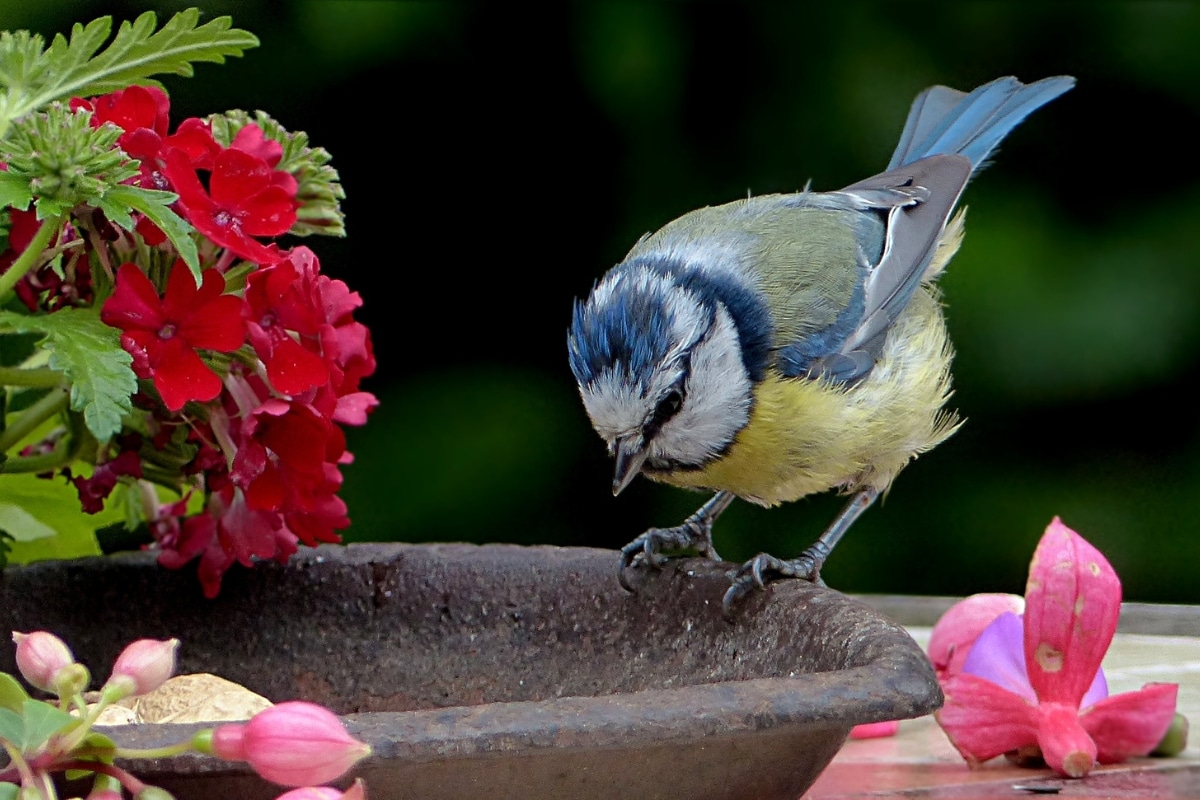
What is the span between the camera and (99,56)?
1.00 metres

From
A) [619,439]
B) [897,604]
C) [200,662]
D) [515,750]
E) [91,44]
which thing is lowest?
[897,604]

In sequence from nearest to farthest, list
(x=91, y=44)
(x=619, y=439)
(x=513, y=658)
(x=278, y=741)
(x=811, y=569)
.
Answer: (x=278, y=741)
(x=91, y=44)
(x=513, y=658)
(x=619, y=439)
(x=811, y=569)

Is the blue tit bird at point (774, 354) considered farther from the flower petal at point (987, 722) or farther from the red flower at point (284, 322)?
the red flower at point (284, 322)

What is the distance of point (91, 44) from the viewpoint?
986mm

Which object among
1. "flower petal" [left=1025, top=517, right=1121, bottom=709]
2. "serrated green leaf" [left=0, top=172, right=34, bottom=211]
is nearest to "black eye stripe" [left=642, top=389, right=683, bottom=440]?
"flower petal" [left=1025, top=517, right=1121, bottom=709]

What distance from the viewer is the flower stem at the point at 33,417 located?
Result: 1.06 m

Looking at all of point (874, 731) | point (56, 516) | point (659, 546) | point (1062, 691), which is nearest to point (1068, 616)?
point (1062, 691)

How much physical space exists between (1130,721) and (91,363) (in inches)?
30.2

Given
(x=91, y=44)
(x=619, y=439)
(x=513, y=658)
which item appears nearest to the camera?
(x=91, y=44)

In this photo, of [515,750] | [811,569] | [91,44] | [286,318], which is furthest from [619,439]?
[515,750]

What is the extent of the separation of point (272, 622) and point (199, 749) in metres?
0.60

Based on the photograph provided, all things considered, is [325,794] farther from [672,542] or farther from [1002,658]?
[672,542]

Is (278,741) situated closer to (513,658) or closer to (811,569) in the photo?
(513,658)

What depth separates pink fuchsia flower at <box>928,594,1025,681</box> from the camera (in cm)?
132
